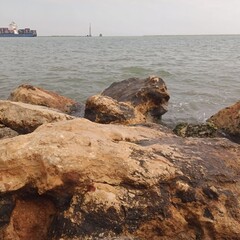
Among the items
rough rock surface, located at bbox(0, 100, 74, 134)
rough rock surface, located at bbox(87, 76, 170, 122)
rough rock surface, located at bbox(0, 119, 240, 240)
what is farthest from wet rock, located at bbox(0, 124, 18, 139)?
rough rock surface, located at bbox(87, 76, 170, 122)

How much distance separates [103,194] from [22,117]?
A: 10.4 feet

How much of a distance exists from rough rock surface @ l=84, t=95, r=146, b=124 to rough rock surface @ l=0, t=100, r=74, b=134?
1.25 m

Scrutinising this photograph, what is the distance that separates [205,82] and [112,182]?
1429cm

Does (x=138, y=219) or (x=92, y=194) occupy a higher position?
(x=92, y=194)

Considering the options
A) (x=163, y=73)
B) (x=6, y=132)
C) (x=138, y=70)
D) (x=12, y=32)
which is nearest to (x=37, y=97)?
(x=6, y=132)

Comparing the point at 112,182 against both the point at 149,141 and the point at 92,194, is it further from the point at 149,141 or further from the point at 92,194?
the point at 149,141

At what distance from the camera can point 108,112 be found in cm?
675

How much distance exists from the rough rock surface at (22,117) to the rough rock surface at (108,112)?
1.25 meters

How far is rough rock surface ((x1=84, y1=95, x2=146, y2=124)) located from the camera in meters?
6.75

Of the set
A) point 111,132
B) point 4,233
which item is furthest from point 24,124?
point 4,233

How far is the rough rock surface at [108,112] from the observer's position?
22.1 ft

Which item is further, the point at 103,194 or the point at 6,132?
the point at 6,132

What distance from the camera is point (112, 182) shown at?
2.96 m

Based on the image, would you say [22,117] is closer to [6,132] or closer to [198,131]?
[6,132]
